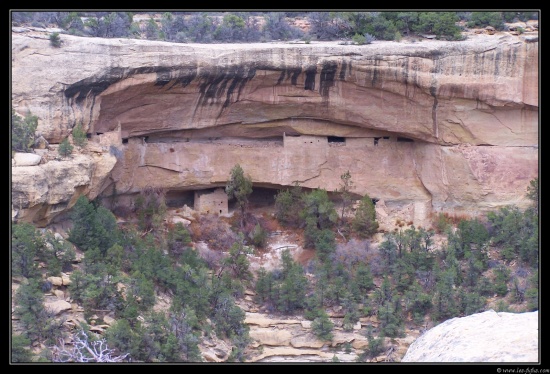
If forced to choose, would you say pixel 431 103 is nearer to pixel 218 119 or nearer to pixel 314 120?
pixel 314 120

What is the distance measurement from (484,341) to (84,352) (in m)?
6.18

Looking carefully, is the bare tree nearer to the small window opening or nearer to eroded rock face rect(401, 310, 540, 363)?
eroded rock face rect(401, 310, 540, 363)

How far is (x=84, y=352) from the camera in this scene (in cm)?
1541

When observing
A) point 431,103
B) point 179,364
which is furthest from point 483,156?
point 179,364

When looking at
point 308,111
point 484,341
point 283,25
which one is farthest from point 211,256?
point 484,341

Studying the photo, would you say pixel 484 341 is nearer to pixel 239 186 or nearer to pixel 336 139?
pixel 239 186

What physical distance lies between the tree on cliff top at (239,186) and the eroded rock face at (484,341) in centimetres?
876

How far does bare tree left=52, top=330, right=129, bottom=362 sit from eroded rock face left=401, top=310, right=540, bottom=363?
4.46 metres

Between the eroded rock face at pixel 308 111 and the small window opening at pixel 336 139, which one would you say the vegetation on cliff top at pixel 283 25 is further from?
the small window opening at pixel 336 139

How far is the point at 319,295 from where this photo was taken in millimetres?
19188

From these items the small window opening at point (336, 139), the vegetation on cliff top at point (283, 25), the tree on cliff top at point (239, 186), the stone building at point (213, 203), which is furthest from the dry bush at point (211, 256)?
the vegetation on cliff top at point (283, 25)

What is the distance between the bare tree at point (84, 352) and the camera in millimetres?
15133

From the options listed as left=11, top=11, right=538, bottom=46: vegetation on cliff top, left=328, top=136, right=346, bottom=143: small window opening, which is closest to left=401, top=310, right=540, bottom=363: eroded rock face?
left=11, top=11, right=538, bottom=46: vegetation on cliff top

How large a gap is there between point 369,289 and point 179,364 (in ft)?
18.2
